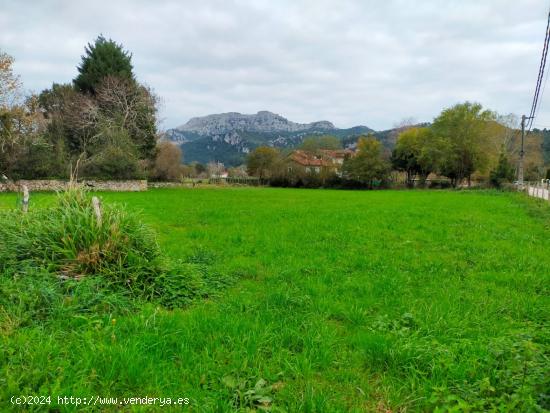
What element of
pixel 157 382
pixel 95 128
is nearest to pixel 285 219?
pixel 157 382

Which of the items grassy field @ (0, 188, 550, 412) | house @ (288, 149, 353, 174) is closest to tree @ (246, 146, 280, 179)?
house @ (288, 149, 353, 174)

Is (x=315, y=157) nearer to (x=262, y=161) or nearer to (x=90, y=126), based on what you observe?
(x=262, y=161)

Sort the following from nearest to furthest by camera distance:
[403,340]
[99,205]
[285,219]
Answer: [403,340], [99,205], [285,219]

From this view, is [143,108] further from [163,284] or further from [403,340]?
[403,340]

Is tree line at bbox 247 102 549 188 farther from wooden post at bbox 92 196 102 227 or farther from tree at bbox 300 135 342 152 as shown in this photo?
wooden post at bbox 92 196 102 227

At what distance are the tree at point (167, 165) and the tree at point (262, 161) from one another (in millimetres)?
13340

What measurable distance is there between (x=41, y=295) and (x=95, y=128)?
34.6 meters

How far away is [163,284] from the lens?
4.65 meters

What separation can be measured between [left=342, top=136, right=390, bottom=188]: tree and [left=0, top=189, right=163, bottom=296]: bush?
4904 cm

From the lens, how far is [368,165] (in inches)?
2026

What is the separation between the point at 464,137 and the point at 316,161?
2761cm

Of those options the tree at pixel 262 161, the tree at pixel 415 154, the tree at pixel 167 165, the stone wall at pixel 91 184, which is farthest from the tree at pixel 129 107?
the tree at pixel 415 154

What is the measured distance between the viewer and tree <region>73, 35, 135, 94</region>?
3650 centimetres

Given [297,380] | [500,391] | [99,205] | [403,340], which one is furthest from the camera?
[99,205]
